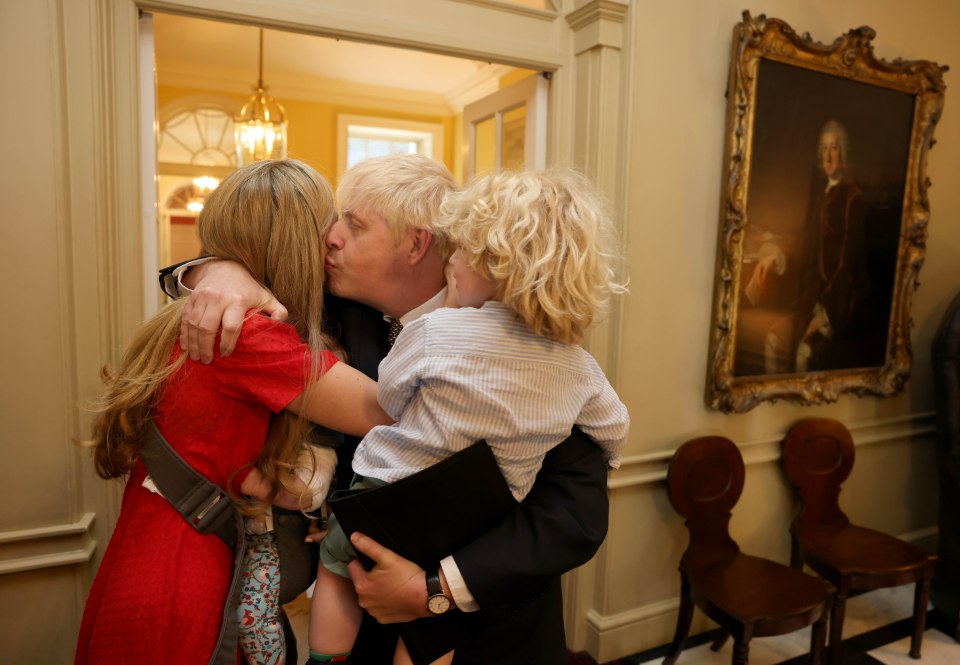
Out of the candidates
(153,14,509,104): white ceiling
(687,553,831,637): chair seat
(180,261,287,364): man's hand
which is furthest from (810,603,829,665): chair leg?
(153,14,509,104): white ceiling

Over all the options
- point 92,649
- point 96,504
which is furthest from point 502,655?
point 96,504

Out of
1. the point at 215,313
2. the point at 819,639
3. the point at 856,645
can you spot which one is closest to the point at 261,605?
the point at 215,313

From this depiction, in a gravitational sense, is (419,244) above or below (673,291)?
above

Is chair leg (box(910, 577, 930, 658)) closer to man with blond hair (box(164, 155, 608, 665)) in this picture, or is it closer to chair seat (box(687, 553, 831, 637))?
chair seat (box(687, 553, 831, 637))

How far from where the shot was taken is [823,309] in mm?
3316

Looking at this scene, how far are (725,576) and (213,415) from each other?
7.59 ft

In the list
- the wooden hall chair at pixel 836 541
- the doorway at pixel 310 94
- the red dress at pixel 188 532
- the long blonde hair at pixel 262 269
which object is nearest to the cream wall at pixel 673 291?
the wooden hall chair at pixel 836 541

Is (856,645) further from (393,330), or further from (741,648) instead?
(393,330)

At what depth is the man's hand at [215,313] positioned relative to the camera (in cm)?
109

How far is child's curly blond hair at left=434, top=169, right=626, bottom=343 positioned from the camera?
1.07m

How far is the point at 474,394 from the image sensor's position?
3.50 feet

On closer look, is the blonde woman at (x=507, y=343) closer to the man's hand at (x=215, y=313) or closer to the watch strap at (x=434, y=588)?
the watch strap at (x=434, y=588)

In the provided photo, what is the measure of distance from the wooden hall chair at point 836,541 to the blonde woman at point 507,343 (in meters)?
2.40

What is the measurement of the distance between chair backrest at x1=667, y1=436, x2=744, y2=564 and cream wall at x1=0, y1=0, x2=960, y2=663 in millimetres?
109
